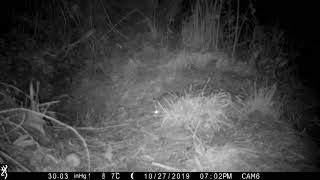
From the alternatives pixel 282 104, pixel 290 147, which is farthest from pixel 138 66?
pixel 290 147

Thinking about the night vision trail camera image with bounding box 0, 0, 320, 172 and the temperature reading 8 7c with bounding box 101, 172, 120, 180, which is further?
the night vision trail camera image with bounding box 0, 0, 320, 172

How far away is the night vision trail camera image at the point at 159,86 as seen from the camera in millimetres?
2352

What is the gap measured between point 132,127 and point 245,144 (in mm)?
1022

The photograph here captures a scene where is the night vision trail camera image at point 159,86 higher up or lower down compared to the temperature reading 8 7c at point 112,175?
higher up

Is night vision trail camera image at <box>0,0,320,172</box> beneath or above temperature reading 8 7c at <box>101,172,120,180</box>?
above

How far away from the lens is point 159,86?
11.1 feet

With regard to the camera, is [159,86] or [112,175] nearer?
[112,175]

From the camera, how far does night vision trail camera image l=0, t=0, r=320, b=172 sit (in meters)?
2.35

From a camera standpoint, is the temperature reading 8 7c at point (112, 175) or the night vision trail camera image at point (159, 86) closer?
the temperature reading 8 7c at point (112, 175)

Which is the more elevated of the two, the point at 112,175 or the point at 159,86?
the point at 159,86

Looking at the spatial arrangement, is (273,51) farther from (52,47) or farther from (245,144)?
(52,47)

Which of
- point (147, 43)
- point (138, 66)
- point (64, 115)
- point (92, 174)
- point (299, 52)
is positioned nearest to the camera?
point (92, 174)

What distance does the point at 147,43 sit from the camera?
13.7ft

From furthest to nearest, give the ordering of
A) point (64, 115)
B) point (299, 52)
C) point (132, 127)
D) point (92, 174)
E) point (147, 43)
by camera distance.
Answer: point (147, 43) < point (299, 52) < point (64, 115) < point (132, 127) < point (92, 174)
